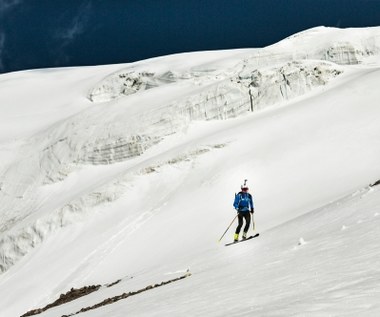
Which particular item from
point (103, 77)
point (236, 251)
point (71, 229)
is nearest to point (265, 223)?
point (236, 251)

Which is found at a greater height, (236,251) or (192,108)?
(192,108)

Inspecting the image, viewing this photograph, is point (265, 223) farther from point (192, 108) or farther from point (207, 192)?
point (192, 108)

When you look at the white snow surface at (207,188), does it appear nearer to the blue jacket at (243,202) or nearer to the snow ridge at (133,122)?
the snow ridge at (133,122)

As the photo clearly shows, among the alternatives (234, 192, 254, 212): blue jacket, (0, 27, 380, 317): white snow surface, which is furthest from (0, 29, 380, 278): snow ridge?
(234, 192, 254, 212): blue jacket

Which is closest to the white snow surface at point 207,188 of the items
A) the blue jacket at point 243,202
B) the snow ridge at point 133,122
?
the snow ridge at point 133,122

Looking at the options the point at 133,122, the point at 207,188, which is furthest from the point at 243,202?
the point at 133,122

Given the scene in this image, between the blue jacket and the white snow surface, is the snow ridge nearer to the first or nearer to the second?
the white snow surface

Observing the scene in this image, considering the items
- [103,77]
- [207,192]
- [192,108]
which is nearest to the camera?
[207,192]

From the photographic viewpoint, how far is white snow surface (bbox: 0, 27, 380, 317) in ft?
36.0

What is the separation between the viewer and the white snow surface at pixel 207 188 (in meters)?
11.0

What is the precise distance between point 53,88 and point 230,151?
36.7m

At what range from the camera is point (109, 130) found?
4528cm

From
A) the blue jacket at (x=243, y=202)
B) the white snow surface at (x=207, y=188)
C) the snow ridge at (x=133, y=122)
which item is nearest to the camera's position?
the white snow surface at (x=207, y=188)

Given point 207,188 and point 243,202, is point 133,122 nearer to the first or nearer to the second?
point 207,188
